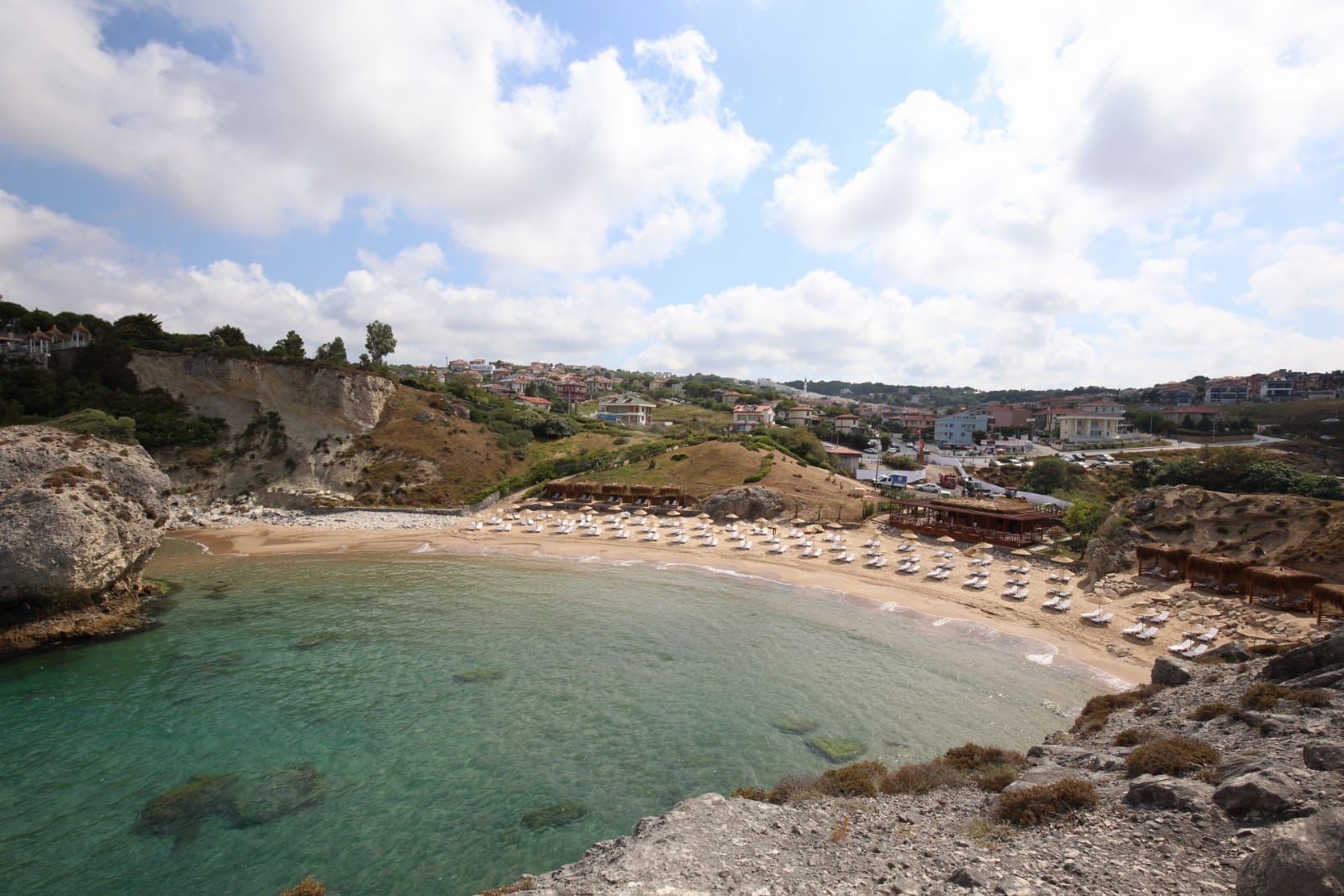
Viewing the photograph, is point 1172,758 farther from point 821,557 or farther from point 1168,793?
point 821,557

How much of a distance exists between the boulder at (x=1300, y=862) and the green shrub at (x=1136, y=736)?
6798 mm

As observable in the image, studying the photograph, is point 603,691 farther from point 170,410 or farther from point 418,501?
point 170,410

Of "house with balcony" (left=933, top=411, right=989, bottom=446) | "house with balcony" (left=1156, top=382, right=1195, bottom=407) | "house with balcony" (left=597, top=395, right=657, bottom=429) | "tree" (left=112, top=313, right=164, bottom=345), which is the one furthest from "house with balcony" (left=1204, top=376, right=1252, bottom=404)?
"tree" (left=112, top=313, right=164, bottom=345)

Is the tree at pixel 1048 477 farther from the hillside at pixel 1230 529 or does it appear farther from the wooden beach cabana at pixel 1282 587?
the wooden beach cabana at pixel 1282 587

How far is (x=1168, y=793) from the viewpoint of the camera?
370 inches

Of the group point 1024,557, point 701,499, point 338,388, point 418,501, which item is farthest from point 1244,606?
point 338,388

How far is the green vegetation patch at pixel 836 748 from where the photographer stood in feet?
50.8

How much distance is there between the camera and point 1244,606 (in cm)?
2420

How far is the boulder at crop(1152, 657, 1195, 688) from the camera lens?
664 inches

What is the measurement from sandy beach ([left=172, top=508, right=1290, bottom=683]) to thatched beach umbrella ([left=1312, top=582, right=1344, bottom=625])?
3949 millimetres

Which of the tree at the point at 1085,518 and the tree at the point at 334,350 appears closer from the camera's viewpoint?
the tree at the point at 1085,518

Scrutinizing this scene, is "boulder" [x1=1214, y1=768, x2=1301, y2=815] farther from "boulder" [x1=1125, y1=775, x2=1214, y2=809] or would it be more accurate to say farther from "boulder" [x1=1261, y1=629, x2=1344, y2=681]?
"boulder" [x1=1261, y1=629, x2=1344, y2=681]

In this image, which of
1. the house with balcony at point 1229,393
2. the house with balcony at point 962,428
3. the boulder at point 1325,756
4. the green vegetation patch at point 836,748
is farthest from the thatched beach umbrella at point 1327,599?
the house with balcony at point 1229,393

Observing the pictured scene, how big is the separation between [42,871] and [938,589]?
3269 centimetres
